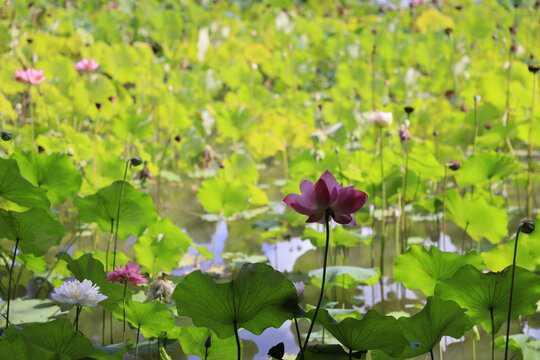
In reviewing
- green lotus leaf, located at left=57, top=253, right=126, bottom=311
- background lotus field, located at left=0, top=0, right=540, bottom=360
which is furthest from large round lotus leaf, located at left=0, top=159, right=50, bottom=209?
green lotus leaf, located at left=57, top=253, right=126, bottom=311

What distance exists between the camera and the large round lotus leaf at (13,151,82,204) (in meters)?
1.14

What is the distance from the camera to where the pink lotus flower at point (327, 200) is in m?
0.67

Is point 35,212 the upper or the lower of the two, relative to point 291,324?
upper

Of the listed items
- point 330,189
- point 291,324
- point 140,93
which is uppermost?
point 330,189

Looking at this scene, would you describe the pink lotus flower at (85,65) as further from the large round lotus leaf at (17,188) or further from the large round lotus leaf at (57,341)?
the large round lotus leaf at (57,341)

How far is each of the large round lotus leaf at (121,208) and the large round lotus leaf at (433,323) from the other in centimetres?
53

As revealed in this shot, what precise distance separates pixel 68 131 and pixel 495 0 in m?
4.86

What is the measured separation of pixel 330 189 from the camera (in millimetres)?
673

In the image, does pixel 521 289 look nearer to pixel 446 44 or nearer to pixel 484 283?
pixel 484 283

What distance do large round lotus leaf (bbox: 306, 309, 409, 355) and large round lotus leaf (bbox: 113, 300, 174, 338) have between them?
0.22m

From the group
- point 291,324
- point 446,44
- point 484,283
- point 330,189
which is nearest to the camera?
point 330,189

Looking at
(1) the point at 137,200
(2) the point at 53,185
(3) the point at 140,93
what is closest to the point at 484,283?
(1) the point at 137,200

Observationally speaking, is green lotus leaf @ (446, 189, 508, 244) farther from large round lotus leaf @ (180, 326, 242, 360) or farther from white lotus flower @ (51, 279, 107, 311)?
white lotus flower @ (51, 279, 107, 311)

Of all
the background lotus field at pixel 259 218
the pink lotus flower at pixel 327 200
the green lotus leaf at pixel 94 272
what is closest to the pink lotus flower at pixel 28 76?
the background lotus field at pixel 259 218
